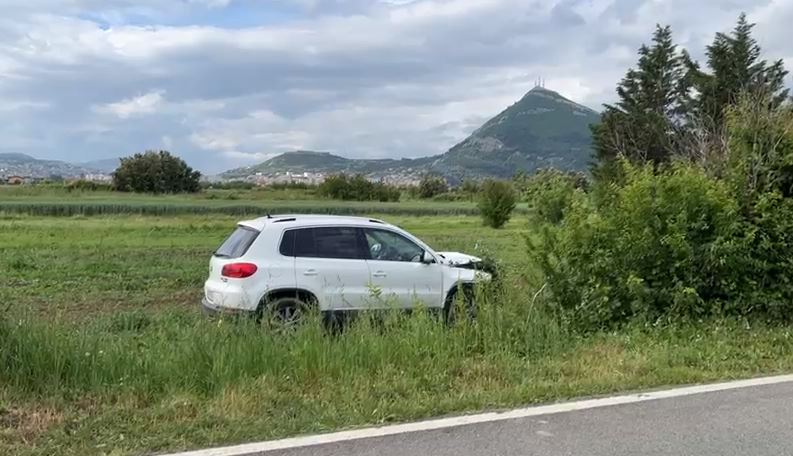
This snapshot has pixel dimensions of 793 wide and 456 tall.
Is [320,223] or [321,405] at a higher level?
[320,223]

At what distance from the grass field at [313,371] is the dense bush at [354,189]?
323ft

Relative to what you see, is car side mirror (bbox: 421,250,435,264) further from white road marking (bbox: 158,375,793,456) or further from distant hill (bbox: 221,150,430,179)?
distant hill (bbox: 221,150,430,179)

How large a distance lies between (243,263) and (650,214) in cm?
533

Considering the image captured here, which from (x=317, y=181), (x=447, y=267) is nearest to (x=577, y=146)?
(x=317, y=181)

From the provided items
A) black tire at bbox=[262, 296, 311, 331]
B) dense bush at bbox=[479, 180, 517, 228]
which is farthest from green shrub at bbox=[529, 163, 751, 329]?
dense bush at bbox=[479, 180, 517, 228]

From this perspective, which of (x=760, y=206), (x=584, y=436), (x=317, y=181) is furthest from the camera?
(x=317, y=181)

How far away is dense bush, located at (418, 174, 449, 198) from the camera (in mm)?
121938

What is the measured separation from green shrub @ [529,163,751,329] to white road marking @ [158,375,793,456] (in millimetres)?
2137

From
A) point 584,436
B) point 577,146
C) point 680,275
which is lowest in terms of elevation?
point 584,436

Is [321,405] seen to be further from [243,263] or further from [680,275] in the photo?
[680,275]

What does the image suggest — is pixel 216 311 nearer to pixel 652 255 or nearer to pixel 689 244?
pixel 652 255

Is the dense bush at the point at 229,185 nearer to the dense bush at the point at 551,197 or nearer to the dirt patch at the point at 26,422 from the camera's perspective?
the dense bush at the point at 551,197

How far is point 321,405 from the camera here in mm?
5188

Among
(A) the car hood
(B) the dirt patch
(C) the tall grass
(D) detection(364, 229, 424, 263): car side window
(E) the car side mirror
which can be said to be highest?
(D) detection(364, 229, 424, 263): car side window
